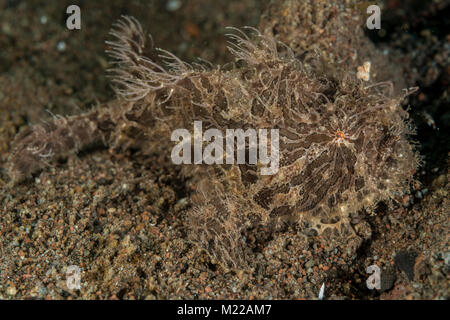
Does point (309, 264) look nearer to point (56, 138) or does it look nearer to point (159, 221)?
point (159, 221)

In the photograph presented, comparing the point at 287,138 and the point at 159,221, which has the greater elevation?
the point at 287,138

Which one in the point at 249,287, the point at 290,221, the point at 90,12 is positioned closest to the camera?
the point at 249,287

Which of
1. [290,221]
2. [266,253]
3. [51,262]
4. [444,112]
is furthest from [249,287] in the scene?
[444,112]

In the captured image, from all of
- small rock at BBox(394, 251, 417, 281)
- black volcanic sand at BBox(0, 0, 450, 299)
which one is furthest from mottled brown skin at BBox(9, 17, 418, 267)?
small rock at BBox(394, 251, 417, 281)

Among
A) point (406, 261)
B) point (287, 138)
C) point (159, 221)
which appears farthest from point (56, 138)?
point (406, 261)

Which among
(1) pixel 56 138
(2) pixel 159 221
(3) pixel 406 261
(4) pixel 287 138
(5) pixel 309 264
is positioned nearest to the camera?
(3) pixel 406 261

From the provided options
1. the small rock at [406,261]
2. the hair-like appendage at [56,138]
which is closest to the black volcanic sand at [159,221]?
the small rock at [406,261]

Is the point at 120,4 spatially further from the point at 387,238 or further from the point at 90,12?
the point at 387,238
